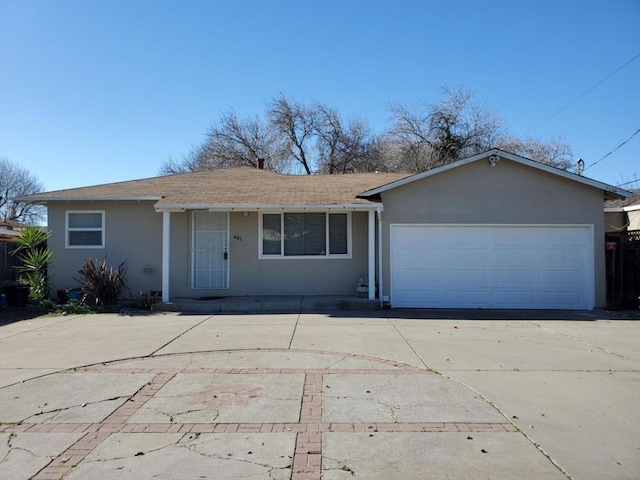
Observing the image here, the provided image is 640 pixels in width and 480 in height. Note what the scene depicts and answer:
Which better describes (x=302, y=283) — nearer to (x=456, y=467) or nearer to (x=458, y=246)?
(x=458, y=246)

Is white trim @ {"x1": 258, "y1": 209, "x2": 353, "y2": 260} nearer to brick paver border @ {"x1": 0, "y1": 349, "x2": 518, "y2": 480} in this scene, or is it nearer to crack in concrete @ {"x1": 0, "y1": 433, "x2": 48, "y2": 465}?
brick paver border @ {"x1": 0, "y1": 349, "x2": 518, "y2": 480}

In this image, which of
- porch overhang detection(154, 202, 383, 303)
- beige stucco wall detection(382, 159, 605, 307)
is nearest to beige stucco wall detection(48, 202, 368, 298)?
porch overhang detection(154, 202, 383, 303)

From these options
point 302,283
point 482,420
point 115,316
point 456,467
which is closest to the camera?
point 456,467

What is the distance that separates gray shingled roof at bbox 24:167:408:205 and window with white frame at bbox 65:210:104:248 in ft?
2.02

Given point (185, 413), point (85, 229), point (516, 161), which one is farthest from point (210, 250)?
point (185, 413)

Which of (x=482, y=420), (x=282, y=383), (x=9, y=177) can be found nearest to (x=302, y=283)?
(x=282, y=383)

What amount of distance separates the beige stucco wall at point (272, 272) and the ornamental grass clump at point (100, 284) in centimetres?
151

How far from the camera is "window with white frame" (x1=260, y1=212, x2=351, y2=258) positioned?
13086mm

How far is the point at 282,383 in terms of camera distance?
5.73 meters

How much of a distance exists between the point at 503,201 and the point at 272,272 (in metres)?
6.45

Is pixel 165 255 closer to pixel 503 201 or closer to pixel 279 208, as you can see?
pixel 279 208

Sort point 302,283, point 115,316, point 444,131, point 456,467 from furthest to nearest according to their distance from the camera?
point 444,131 → point 302,283 → point 115,316 → point 456,467

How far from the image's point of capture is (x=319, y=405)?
4969mm

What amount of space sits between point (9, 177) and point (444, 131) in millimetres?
38905
